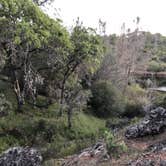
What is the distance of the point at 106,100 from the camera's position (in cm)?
1997

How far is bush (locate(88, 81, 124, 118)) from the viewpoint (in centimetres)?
1983

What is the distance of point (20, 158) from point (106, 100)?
12984mm

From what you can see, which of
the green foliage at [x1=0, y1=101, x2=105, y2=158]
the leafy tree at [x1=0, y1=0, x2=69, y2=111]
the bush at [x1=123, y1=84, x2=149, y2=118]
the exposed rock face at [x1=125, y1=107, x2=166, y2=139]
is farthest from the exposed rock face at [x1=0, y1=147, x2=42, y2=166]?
the bush at [x1=123, y1=84, x2=149, y2=118]

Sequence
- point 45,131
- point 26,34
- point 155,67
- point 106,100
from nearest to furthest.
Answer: point 26,34, point 45,131, point 106,100, point 155,67

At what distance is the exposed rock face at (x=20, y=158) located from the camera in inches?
288

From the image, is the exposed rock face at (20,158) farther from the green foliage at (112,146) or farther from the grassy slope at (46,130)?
the grassy slope at (46,130)

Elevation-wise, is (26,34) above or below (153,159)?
above

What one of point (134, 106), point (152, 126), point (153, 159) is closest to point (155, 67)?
point (134, 106)

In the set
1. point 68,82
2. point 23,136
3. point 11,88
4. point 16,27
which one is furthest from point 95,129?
point 16,27

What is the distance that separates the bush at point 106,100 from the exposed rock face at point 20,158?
41.1 feet

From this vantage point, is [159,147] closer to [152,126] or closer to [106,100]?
[152,126]

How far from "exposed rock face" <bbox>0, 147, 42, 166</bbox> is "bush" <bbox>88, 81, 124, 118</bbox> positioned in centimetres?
1252

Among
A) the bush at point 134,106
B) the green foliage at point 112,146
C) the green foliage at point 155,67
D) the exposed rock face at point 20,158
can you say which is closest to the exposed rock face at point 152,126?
the green foliage at point 112,146

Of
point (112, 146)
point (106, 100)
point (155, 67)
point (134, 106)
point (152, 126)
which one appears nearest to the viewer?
point (112, 146)
